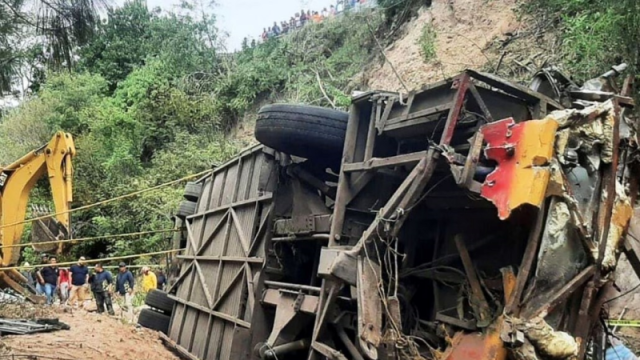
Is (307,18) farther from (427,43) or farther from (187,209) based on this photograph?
(187,209)

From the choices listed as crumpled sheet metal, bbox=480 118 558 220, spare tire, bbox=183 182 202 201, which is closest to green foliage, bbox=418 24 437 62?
spare tire, bbox=183 182 202 201

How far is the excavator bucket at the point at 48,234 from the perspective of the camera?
8.52 metres

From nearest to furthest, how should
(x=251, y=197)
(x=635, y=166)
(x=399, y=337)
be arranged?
(x=399, y=337), (x=635, y=166), (x=251, y=197)

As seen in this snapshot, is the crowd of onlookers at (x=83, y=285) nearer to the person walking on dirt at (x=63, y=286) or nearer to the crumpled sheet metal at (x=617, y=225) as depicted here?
the person walking on dirt at (x=63, y=286)

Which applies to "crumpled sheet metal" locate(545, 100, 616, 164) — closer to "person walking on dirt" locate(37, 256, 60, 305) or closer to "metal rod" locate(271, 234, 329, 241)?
"metal rod" locate(271, 234, 329, 241)

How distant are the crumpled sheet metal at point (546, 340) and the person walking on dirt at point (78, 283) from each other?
461 inches

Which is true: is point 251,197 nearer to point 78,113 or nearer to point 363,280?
→ point 363,280

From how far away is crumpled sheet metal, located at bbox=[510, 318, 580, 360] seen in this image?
3354 millimetres

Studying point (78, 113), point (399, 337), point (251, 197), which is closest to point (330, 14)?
point (78, 113)

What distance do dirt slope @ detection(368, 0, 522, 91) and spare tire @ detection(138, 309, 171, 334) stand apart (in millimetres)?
6647

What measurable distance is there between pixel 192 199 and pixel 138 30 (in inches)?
183

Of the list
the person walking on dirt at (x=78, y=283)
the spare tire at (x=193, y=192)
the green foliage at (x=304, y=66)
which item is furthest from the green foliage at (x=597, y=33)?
the person walking on dirt at (x=78, y=283)

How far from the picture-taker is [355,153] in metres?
4.98

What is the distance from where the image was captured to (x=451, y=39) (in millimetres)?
13336
